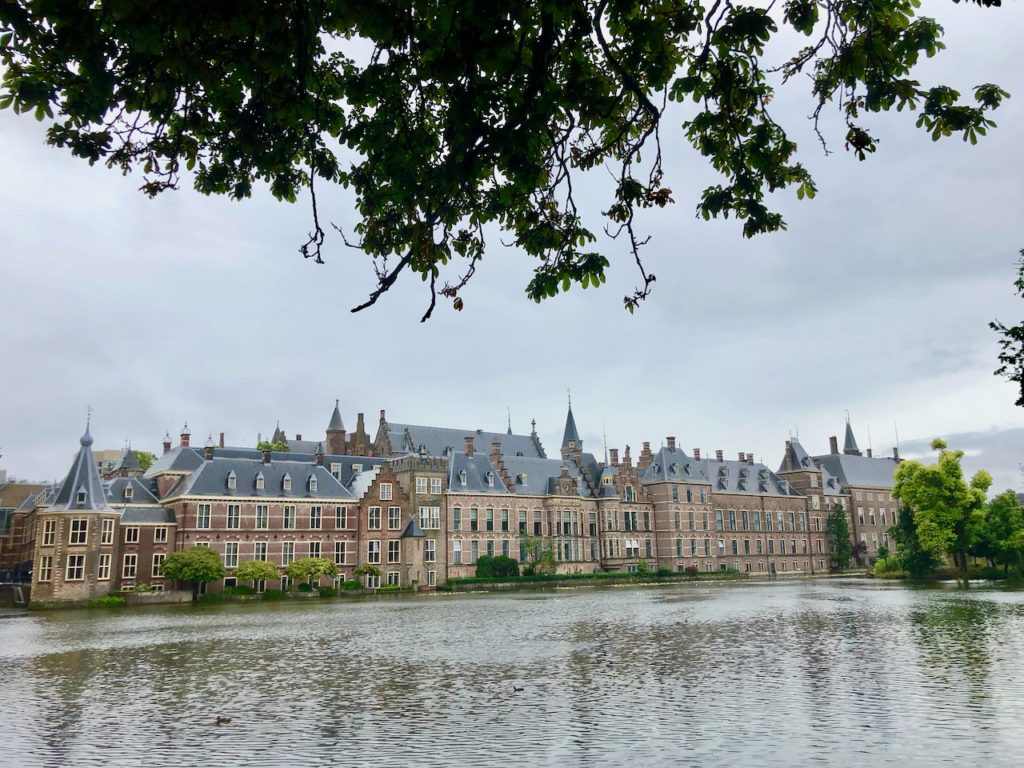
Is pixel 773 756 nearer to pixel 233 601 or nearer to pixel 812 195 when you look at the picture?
pixel 812 195

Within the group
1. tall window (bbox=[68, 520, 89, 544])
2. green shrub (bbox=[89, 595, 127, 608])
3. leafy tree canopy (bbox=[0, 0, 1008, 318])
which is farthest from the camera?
tall window (bbox=[68, 520, 89, 544])

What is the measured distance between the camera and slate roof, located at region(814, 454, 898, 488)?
10706 cm

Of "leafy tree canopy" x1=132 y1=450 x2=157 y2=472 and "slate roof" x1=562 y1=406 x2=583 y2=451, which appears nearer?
"slate roof" x1=562 y1=406 x2=583 y2=451

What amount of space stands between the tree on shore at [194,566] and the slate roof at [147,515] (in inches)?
134

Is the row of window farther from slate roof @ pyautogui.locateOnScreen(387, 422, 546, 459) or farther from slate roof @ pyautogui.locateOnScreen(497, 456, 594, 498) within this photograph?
slate roof @ pyautogui.locateOnScreen(497, 456, 594, 498)

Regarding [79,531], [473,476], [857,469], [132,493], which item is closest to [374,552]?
[473,476]

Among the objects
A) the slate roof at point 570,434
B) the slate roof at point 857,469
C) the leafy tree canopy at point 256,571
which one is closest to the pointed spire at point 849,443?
the slate roof at point 857,469

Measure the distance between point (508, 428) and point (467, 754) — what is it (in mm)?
79805

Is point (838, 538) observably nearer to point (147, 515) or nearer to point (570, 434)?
point (570, 434)

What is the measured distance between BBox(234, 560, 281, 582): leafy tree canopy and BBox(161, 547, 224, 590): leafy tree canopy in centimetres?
148

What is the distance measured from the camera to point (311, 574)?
5981 cm

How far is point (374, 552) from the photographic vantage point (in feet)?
220

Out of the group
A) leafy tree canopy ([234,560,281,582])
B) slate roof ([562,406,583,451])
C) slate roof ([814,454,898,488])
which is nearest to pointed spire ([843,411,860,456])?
slate roof ([814,454,898,488])

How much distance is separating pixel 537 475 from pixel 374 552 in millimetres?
19268
